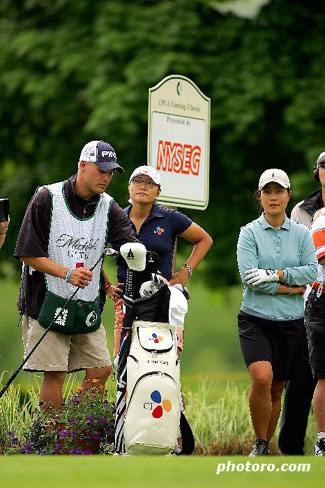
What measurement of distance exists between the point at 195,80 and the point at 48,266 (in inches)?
320

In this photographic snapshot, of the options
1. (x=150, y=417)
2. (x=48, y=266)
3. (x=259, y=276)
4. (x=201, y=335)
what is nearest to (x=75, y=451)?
(x=150, y=417)

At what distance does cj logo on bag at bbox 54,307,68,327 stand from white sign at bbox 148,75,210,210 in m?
1.86

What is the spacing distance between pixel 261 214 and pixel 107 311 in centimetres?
1341

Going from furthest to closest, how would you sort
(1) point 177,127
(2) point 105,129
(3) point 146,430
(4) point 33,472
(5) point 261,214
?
(2) point 105,129
(1) point 177,127
(5) point 261,214
(3) point 146,430
(4) point 33,472

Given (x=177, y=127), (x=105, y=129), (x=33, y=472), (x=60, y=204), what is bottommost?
(x=33, y=472)

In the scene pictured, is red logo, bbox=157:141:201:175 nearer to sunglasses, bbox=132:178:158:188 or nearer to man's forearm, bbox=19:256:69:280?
sunglasses, bbox=132:178:158:188

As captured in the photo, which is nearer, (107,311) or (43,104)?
(43,104)

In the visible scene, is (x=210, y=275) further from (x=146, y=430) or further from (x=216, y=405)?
(x=146, y=430)

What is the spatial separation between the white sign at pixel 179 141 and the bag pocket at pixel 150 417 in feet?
8.21

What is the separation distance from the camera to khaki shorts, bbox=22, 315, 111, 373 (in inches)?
321

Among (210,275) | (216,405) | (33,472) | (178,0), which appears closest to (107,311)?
(210,275)

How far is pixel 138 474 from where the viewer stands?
5484 millimetres

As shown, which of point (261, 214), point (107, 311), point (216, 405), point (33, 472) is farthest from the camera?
point (107, 311)

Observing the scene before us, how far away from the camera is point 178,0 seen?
55.0 ft
